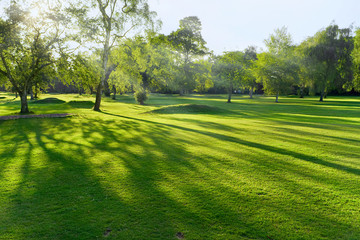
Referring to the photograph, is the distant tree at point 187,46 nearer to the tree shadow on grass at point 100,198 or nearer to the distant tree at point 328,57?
the distant tree at point 328,57

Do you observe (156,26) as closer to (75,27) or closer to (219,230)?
(75,27)

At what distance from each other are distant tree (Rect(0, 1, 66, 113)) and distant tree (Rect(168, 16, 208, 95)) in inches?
1369

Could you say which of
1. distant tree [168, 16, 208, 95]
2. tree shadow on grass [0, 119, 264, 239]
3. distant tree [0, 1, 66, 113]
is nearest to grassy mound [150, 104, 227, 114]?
distant tree [0, 1, 66, 113]

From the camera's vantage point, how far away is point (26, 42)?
1712 cm

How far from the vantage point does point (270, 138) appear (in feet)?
30.4

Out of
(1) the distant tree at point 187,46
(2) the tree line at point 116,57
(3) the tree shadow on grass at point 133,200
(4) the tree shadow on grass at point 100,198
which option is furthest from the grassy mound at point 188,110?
(1) the distant tree at point 187,46

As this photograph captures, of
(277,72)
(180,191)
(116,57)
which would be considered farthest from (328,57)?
(180,191)

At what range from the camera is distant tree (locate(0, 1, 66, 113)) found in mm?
16016

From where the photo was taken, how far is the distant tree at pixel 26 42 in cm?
1602

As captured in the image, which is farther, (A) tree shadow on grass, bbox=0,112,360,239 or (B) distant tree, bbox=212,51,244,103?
(B) distant tree, bbox=212,51,244,103

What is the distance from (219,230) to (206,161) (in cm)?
304

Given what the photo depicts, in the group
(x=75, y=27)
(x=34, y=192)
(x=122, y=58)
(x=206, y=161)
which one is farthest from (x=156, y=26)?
(x=34, y=192)

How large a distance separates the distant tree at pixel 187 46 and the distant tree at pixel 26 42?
3478 centimetres

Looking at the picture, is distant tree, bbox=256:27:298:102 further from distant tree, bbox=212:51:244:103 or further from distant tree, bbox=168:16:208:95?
distant tree, bbox=168:16:208:95
